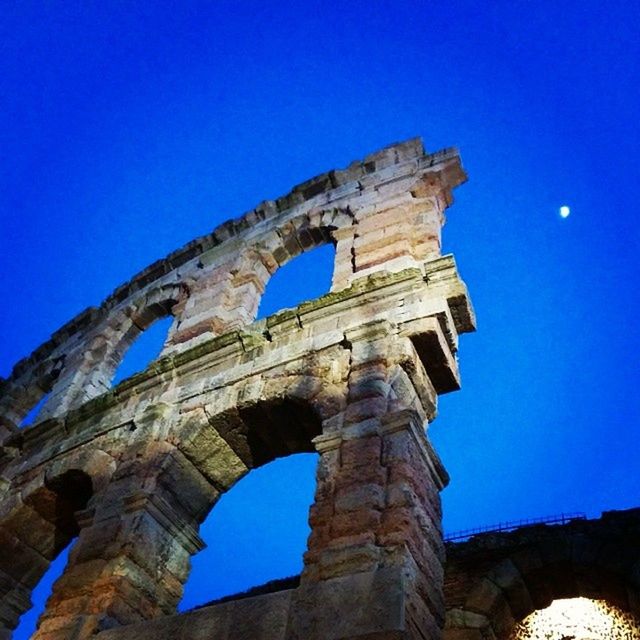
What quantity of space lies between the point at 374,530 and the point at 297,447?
2376 mm

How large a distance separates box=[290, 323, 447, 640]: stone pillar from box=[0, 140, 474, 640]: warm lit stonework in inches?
0.5

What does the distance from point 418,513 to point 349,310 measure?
261 cm

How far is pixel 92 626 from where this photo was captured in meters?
5.09

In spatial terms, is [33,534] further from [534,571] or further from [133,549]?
[534,571]

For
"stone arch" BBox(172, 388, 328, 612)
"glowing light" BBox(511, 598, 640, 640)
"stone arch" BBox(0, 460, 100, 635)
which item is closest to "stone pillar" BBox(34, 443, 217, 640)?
"stone arch" BBox(172, 388, 328, 612)

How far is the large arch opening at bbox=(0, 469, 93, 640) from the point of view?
24.1 feet

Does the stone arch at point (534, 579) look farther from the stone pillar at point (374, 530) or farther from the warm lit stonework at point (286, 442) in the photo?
the stone pillar at point (374, 530)

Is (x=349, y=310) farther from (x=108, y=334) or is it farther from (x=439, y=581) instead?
(x=108, y=334)

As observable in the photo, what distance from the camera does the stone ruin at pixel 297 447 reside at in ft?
14.5

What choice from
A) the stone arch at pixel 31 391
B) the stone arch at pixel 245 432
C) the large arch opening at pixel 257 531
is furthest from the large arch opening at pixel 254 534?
the stone arch at pixel 245 432

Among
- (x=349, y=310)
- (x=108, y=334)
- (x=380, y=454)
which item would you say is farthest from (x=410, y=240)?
(x=108, y=334)

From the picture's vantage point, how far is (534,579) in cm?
947

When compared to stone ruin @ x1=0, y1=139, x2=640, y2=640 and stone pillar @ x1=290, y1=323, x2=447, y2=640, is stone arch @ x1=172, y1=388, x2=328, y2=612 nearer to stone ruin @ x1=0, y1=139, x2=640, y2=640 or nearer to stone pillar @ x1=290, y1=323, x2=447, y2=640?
stone ruin @ x1=0, y1=139, x2=640, y2=640

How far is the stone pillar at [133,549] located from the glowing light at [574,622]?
20.8 ft
